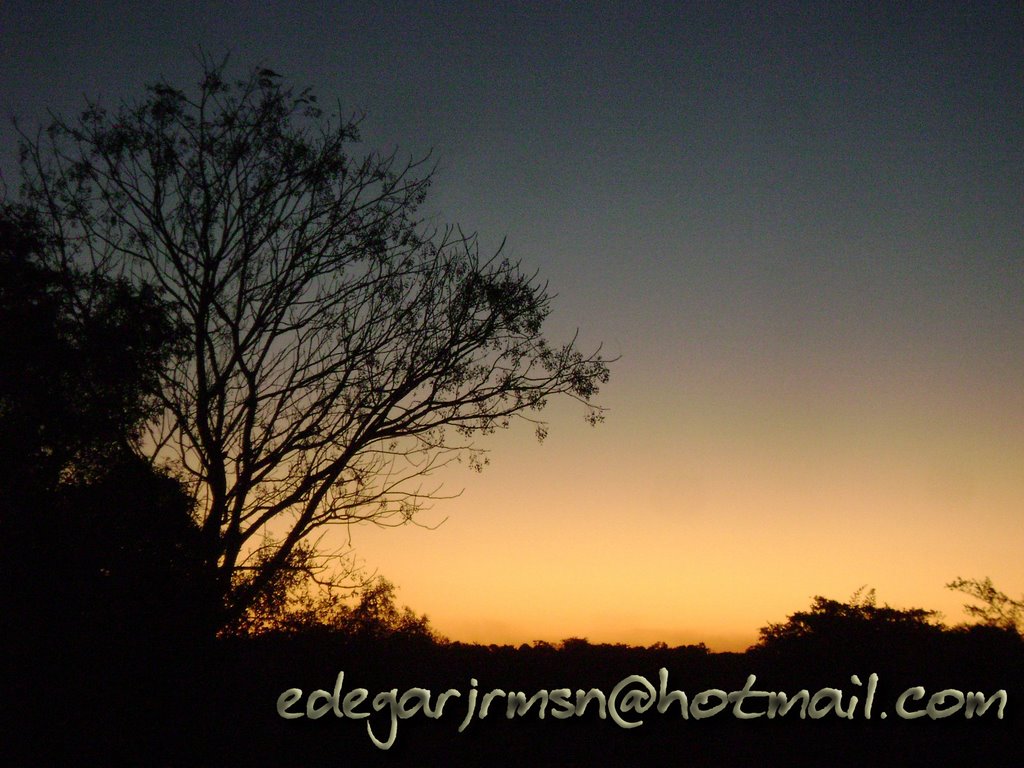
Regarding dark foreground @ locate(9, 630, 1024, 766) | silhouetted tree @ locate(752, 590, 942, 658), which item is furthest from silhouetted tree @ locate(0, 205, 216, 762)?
silhouetted tree @ locate(752, 590, 942, 658)

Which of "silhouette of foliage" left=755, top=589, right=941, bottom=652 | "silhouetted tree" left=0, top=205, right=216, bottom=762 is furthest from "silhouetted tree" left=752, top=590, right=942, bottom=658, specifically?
"silhouetted tree" left=0, top=205, right=216, bottom=762

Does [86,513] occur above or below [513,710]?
above

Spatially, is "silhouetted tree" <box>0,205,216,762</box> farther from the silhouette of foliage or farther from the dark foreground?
the silhouette of foliage

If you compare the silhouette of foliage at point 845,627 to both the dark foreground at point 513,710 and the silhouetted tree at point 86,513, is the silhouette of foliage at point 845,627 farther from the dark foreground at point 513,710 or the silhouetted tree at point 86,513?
the silhouetted tree at point 86,513

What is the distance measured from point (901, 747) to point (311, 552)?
1083 cm

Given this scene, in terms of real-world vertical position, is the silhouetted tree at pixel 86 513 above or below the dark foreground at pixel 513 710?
above

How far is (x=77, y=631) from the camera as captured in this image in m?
11.4

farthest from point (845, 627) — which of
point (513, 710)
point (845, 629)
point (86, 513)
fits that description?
point (86, 513)

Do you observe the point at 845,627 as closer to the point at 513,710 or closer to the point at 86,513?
the point at 513,710

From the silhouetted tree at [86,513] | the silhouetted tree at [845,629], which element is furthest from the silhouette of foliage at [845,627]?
the silhouetted tree at [86,513]

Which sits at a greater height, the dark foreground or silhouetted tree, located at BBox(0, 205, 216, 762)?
silhouetted tree, located at BBox(0, 205, 216, 762)

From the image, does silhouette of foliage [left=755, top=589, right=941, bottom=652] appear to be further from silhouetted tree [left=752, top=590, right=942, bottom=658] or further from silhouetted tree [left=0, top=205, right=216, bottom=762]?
silhouetted tree [left=0, top=205, right=216, bottom=762]

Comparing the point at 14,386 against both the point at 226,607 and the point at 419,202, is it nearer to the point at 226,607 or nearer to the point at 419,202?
the point at 226,607

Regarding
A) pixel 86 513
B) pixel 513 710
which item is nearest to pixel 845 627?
pixel 513 710
